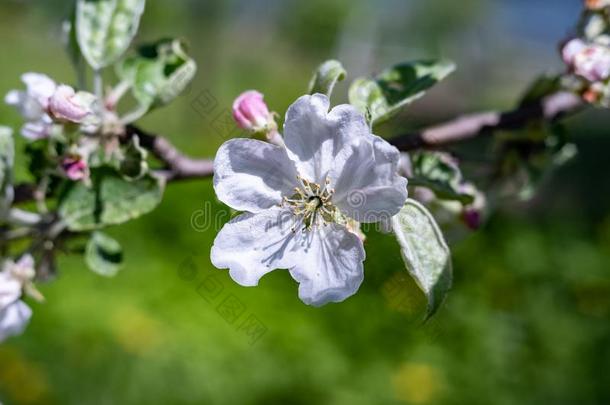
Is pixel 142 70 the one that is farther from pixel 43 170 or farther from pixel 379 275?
pixel 379 275

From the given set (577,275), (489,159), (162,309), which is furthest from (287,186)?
(577,275)

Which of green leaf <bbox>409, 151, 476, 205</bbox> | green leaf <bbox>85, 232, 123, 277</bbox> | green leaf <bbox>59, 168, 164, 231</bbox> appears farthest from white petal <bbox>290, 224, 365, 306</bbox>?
green leaf <bbox>85, 232, 123, 277</bbox>

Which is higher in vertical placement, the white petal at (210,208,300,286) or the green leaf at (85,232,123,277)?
the white petal at (210,208,300,286)

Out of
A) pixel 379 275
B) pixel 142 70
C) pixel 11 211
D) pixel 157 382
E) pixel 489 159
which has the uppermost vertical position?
pixel 142 70

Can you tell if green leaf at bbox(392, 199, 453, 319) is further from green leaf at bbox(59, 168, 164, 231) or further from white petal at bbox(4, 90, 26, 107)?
white petal at bbox(4, 90, 26, 107)

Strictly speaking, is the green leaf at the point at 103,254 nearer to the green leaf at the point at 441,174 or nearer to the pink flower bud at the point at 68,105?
the pink flower bud at the point at 68,105

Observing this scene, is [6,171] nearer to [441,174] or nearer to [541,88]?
[441,174]
